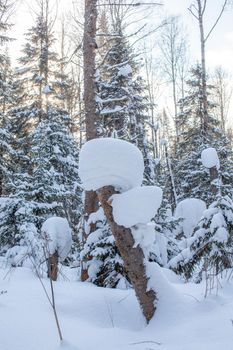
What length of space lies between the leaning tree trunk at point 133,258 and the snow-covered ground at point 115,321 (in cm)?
10

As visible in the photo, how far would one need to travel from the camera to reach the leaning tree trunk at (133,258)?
3.05 m

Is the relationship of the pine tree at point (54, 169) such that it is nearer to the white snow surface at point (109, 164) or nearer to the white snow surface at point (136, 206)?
the white snow surface at point (109, 164)

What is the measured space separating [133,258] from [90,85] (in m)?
3.52

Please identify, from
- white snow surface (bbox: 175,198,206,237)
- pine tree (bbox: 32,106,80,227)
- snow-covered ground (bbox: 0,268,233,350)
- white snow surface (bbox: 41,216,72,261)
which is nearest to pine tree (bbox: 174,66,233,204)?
white snow surface (bbox: 175,198,206,237)

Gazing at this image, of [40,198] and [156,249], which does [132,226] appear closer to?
[156,249]

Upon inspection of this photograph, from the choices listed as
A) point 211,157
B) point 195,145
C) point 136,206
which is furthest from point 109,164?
point 195,145

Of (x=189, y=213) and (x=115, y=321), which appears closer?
(x=115, y=321)

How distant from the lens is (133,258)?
3.08 metres

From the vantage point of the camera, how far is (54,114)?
556 inches

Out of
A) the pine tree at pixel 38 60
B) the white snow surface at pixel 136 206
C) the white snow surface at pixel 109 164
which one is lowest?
the white snow surface at pixel 136 206

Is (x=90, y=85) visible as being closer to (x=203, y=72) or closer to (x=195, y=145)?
(x=203, y=72)

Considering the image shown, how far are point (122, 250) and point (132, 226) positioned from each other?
236 mm

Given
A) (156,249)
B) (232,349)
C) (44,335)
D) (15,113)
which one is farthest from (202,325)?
(15,113)

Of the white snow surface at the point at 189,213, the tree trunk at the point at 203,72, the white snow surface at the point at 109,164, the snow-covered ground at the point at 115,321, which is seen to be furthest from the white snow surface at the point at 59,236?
the tree trunk at the point at 203,72
